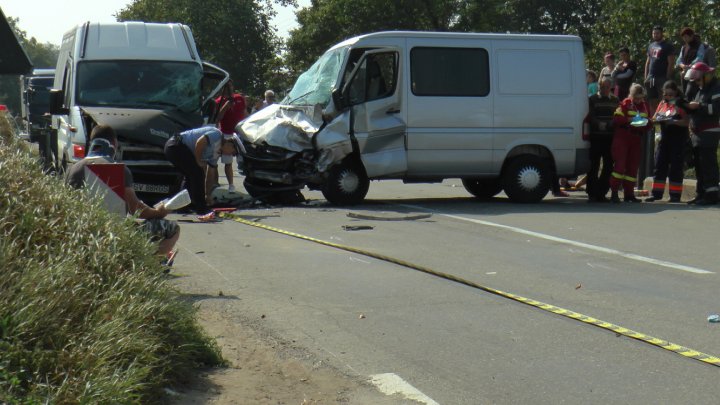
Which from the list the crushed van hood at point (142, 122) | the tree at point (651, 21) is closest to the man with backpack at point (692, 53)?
the crushed van hood at point (142, 122)

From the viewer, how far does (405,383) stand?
621 cm

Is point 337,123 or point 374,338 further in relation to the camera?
point 337,123

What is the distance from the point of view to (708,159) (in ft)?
54.2

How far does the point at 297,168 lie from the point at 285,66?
41780mm

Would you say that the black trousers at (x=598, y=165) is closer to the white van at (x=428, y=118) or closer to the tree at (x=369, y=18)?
the white van at (x=428, y=118)

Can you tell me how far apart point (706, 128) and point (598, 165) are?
6.17ft

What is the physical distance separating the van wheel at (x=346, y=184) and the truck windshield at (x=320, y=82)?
101cm

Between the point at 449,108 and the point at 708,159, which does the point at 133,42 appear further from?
the point at 708,159

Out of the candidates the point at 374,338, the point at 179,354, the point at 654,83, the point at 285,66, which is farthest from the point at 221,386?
the point at 285,66

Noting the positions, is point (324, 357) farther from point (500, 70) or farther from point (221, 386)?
point (500, 70)

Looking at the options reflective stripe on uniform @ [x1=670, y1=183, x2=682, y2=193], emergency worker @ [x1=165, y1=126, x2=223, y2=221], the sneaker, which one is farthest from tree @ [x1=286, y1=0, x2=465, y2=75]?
the sneaker

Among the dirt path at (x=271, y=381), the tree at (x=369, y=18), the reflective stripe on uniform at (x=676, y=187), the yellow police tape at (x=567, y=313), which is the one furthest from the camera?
the tree at (x=369, y=18)

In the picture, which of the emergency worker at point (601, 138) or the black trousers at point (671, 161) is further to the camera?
the emergency worker at point (601, 138)

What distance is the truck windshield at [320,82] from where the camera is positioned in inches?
644
